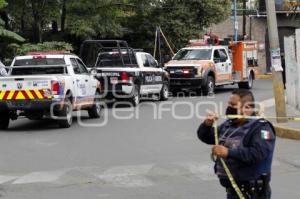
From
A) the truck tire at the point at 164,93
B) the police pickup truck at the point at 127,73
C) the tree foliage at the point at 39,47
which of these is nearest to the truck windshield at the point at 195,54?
the truck tire at the point at 164,93

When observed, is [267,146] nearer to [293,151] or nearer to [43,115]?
[293,151]

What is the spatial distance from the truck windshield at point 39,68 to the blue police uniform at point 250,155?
1157cm

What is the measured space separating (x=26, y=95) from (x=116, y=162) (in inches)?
200

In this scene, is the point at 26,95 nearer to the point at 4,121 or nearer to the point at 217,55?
the point at 4,121

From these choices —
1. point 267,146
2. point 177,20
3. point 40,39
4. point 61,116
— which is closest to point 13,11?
point 40,39

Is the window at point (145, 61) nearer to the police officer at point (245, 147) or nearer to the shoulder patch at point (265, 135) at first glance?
the police officer at point (245, 147)

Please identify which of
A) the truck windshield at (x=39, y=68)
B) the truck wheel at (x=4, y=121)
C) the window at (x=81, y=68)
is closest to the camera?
the truck wheel at (x=4, y=121)

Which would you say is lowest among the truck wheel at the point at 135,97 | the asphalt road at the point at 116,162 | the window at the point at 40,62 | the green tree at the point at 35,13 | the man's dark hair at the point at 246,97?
the asphalt road at the point at 116,162

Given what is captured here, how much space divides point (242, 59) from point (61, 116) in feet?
53.0

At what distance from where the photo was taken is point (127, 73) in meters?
21.2

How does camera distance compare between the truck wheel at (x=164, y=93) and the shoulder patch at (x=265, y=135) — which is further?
the truck wheel at (x=164, y=93)

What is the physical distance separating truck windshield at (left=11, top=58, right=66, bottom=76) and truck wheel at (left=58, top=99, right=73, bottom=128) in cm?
107

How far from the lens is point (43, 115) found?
15.8 metres

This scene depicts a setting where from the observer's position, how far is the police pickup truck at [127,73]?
69.3 feet
